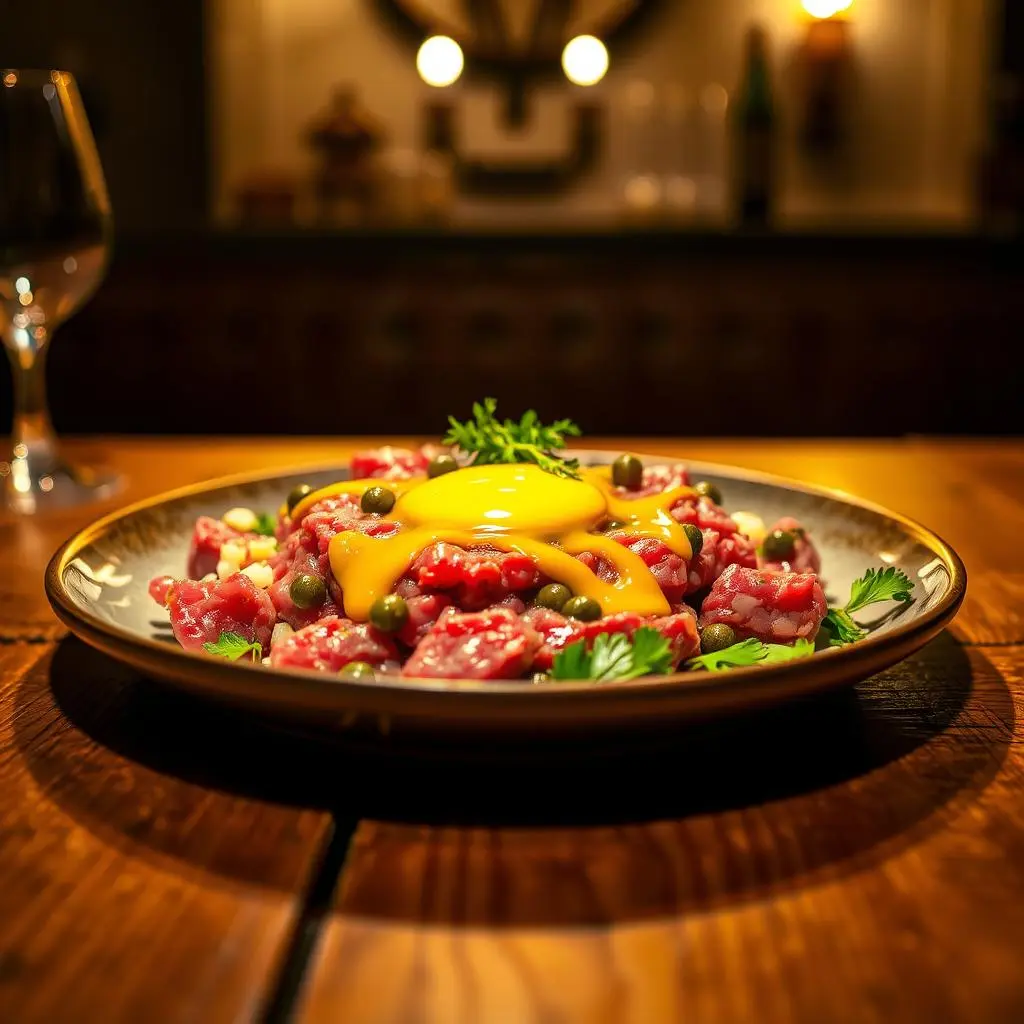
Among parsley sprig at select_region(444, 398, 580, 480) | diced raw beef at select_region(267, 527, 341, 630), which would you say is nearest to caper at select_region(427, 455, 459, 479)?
parsley sprig at select_region(444, 398, 580, 480)

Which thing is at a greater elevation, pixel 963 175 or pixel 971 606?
pixel 963 175

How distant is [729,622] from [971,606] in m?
0.40

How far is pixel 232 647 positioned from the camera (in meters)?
0.97

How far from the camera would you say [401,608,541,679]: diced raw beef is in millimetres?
846

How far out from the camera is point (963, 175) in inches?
211

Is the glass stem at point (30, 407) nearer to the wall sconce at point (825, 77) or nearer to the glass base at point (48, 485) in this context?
the glass base at point (48, 485)

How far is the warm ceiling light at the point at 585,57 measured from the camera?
505 centimetres

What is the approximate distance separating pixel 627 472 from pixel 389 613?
0.39 meters

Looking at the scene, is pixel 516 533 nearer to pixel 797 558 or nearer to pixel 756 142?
pixel 797 558

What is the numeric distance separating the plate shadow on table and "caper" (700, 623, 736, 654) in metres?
0.08

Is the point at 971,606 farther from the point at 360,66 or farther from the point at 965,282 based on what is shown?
the point at 360,66

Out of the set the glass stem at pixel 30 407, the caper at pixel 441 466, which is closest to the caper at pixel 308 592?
the caper at pixel 441 466

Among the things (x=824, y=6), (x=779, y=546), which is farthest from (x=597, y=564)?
(x=824, y=6)

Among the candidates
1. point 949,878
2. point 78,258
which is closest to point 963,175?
point 78,258
